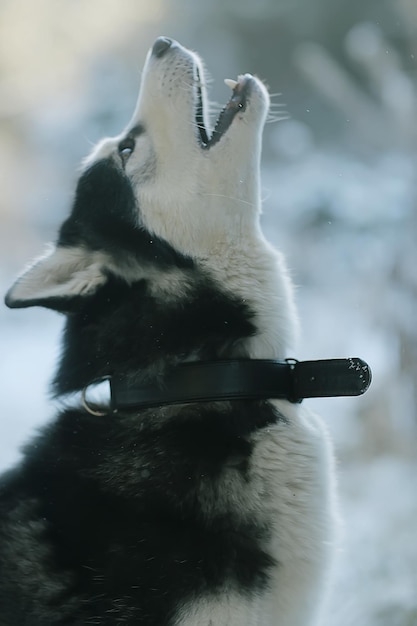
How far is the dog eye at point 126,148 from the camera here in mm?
1409

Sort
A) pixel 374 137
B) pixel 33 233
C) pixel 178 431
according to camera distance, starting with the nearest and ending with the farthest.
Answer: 1. pixel 178 431
2. pixel 33 233
3. pixel 374 137

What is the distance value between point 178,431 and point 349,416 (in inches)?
27.5

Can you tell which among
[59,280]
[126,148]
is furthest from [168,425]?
[126,148]

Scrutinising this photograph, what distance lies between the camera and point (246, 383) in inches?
48.8

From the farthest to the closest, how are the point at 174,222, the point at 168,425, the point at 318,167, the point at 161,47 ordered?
the point at 318,167 → the point at 161,47 → the point at 174,222 → the point at 168,425

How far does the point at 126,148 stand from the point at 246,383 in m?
0.52

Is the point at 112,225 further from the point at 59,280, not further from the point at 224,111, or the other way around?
the point at 224,111

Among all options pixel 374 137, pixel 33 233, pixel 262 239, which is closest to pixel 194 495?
pixel 262 239

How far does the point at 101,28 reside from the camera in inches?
73.2

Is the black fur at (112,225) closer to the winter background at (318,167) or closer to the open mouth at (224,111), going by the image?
the open mouth at (224,111)

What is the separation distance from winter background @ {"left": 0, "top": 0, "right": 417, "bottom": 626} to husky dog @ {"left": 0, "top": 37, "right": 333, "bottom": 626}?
352mm

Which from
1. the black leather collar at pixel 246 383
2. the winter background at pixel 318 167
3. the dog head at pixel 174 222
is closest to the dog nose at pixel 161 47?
the dog head at pixel 174 222

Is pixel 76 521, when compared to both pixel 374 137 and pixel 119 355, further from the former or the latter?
pixel 374 137

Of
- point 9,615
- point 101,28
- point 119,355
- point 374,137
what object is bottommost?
point 9,615
